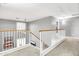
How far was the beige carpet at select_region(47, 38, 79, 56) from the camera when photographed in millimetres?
1599

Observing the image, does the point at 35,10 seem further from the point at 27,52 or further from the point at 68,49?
the point at 68,49

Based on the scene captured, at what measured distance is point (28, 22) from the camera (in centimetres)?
161

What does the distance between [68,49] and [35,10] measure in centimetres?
92

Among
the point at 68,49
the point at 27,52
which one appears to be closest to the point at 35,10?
the point at 27,52

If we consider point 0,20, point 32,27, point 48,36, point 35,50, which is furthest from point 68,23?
point 0,20

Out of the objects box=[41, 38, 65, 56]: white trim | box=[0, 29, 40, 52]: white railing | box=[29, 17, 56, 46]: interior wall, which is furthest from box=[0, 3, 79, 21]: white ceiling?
box=[41, 38, 65, 56]: white trim

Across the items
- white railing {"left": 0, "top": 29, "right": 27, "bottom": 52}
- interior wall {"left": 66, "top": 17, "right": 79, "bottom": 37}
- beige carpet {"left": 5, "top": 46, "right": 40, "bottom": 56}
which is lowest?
beige carpet {"left": 5, "top": 46, "right": 40, "bottom": 56}

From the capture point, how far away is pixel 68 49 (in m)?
1.60

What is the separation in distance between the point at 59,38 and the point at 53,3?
657 millimetres

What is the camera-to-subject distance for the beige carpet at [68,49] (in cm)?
160

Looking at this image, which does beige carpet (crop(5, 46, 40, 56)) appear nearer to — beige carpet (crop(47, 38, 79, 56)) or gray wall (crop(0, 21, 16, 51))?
beige carpet (crop(47, 38, 79, 56))

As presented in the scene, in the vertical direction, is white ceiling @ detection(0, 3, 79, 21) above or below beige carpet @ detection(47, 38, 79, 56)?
above

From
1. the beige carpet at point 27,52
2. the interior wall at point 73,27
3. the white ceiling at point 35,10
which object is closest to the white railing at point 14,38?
the beige carpet at point 27,52

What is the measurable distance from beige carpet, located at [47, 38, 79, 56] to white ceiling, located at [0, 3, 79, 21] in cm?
50
